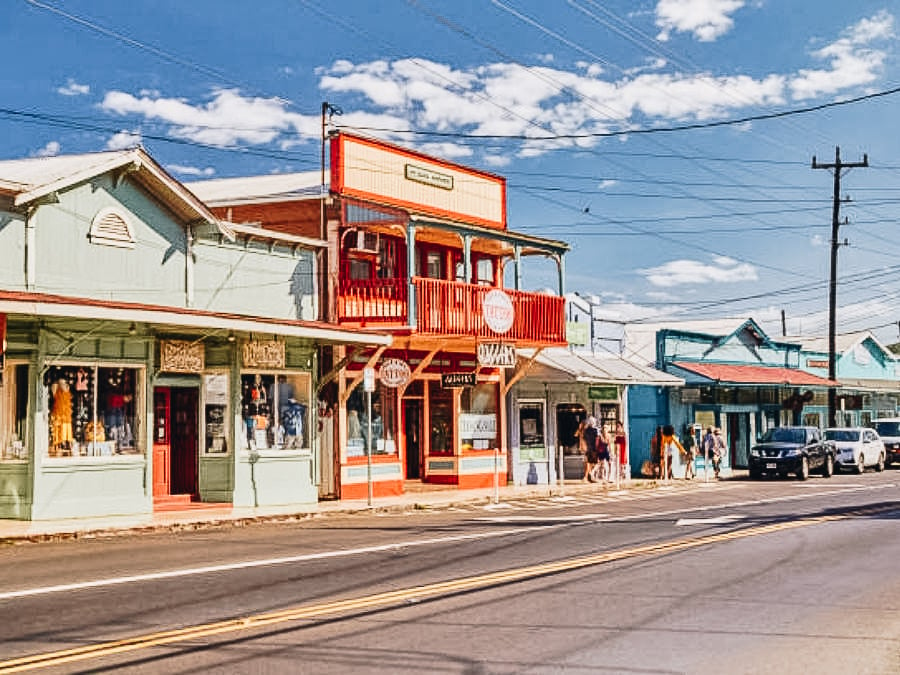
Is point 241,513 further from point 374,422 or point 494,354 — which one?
point 494,354

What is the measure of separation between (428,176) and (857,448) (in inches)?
792

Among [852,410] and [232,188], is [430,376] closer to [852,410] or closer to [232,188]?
[232,188]

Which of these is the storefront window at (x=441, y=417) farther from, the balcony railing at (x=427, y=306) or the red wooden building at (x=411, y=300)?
the balcony railing at (x=427, y=306)

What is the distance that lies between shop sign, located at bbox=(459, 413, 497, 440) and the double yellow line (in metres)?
13.7

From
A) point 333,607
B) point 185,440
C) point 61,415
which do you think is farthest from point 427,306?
point 333,607

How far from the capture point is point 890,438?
145 feet

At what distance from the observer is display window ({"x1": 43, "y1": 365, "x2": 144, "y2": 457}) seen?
18422 mm

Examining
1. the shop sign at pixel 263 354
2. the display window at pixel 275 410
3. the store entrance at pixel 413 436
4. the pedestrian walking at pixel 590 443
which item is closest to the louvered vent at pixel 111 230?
the shop sign at pixel 263 354

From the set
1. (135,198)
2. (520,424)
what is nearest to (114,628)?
(135,198)

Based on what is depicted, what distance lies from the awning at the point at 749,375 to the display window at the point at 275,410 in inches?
736

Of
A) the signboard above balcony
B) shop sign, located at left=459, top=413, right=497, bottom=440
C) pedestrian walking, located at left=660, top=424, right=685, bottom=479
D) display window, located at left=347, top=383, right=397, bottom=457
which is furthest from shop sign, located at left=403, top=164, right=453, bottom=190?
pedestrian walking, located at left=660, top=424, right=685, bottom=479

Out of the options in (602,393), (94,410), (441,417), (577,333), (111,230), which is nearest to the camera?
(94,410)

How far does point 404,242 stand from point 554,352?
7.94 m

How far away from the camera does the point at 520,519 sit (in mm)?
19609
